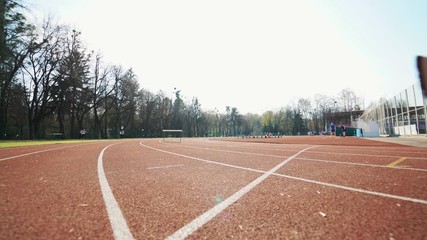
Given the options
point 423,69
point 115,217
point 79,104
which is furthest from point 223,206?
point 79,104

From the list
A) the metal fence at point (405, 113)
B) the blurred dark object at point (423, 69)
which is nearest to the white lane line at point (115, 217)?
the blurred dark object at point (423, 69)

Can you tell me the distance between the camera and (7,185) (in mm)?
5047

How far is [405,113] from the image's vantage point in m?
22.8

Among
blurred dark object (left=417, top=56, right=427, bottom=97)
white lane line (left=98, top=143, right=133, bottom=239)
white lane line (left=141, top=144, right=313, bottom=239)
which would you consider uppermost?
blurred dark object (left=417, top=56, right=427, bottom=97)

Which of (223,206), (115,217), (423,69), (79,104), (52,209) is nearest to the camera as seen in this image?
(423,69)

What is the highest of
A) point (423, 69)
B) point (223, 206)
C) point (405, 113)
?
point (405, 113)

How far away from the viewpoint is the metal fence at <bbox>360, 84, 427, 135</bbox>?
19.7 meters

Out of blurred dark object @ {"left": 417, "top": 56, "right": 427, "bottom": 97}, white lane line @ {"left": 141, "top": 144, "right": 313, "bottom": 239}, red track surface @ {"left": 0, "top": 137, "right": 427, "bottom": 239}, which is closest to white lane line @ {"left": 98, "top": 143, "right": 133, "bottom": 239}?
red track surface @ {"left": 0, "top": 137, "right": 427, "bottom": 239}

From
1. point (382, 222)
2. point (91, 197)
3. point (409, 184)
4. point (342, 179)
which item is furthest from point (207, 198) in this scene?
point (409, 184)

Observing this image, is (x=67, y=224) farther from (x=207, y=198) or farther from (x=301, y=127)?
(x=301, y=127)

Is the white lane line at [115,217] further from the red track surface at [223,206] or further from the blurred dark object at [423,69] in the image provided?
the blurred dark object at [423,69]

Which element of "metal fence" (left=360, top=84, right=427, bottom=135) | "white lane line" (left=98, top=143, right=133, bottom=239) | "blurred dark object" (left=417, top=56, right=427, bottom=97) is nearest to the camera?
"white lane line" (left=98, top=143, right=133, bottom=239)

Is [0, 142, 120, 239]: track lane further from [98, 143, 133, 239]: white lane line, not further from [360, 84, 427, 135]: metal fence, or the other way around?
[360, 84, 427, 135]: metal fence

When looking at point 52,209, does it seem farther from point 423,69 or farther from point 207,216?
point 423,69
